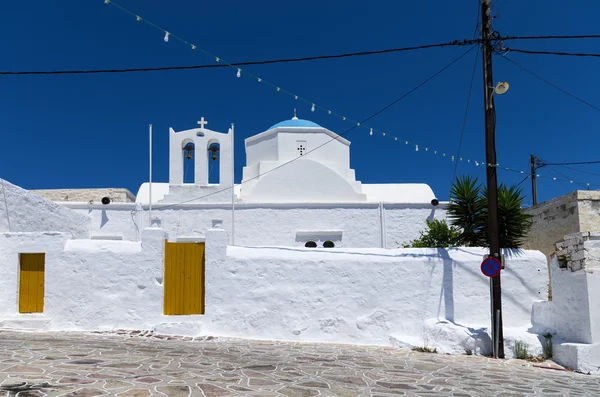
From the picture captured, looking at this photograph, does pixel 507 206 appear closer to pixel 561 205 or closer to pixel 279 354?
pixel 561 205

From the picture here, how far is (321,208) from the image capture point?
667 inches

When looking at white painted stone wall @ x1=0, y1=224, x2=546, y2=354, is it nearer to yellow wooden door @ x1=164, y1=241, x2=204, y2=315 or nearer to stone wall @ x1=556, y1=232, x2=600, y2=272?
yellow wooden door @ x1=164, y1=241, x2=204, y2=315

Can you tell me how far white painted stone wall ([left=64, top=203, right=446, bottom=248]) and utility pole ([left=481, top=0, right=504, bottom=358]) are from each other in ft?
23.3

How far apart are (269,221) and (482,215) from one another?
7425 mm

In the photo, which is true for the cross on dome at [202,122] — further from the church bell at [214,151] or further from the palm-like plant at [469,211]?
the palm-like plant at [469,211]

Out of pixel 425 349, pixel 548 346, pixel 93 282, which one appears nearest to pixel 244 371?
pixel 425 349

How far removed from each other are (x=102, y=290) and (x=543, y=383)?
25.3 ft

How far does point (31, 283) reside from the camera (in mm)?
10055

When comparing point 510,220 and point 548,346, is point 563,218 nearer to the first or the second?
point 510,220

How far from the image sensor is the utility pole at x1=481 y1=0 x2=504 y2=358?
31.2ft

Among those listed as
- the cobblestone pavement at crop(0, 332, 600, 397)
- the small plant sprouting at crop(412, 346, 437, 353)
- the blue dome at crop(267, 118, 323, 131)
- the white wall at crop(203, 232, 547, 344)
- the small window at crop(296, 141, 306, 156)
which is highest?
the blue dome at crop(267, 118, 323, 131)

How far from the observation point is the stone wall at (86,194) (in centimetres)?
2102

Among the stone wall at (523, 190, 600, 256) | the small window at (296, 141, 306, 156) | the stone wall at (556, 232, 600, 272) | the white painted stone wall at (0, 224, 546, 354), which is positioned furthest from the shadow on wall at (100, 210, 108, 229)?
the stone wall at (556, 232, 600, 272)

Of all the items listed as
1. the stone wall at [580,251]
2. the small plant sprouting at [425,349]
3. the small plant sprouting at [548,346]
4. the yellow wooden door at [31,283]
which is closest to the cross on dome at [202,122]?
the yellow wooden door at [31,283]
